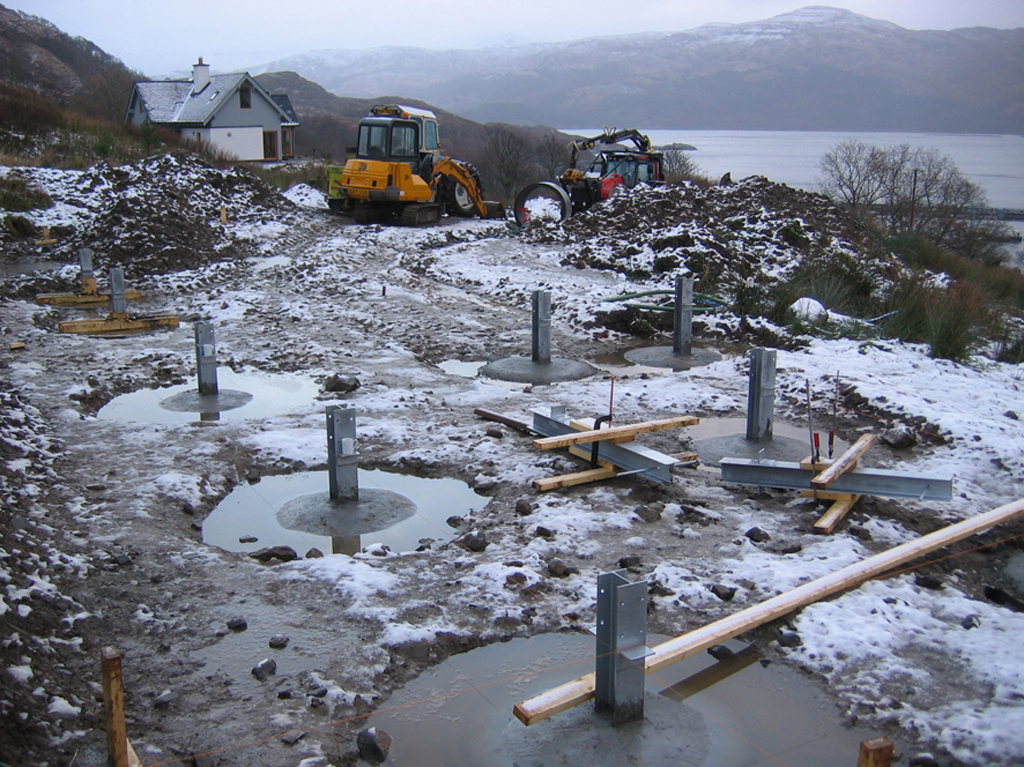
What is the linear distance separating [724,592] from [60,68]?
2955 inches

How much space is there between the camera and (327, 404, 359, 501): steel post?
602 centimetres

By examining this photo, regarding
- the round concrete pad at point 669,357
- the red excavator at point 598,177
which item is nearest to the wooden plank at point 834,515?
the round concrete pad at point 669,357

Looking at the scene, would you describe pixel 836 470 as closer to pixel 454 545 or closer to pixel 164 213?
pixel 454 545

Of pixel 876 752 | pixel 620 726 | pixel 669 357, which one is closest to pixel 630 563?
pixel 620 726

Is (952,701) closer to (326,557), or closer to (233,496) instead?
(326,557)

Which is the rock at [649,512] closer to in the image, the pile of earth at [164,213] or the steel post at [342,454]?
the steel post at [342,454]

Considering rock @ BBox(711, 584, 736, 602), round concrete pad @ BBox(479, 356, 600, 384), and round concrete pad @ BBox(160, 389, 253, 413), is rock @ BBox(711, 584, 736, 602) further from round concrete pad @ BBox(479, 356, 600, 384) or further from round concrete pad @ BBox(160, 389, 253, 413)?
round concrete pad @ BBox(160, 389, 253, 413)

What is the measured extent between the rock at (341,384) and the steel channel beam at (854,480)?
13.9ft

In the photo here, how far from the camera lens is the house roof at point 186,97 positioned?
49.6 meters

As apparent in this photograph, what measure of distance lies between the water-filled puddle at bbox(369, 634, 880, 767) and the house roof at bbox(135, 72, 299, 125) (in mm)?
50910

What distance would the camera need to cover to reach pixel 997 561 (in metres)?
5.37

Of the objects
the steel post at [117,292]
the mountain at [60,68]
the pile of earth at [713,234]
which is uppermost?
the mountain at [60,68]

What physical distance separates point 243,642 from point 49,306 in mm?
11067

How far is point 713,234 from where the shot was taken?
1662 cm
